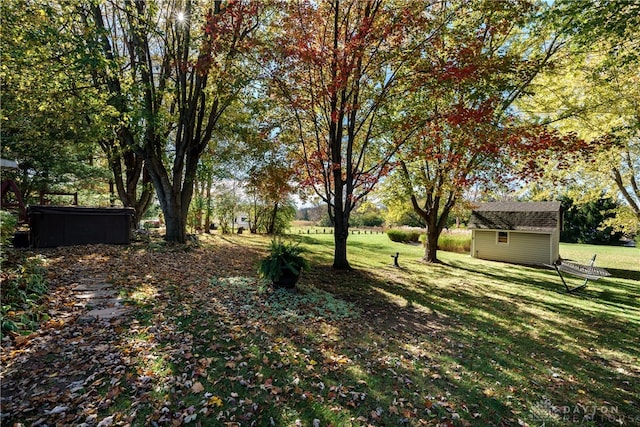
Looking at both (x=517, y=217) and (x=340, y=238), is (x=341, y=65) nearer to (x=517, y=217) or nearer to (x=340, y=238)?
(x=340, y=238)

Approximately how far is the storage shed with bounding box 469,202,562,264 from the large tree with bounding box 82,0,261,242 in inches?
693

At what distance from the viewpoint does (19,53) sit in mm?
6305

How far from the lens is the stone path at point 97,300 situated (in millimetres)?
4285

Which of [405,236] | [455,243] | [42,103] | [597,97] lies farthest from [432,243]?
[42,103]

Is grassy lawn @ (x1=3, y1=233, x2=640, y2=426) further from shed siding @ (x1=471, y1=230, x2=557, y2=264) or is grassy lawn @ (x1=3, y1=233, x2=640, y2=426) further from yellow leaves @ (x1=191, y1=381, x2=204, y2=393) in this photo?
shed siding @ (x1=471, y1=230, x2=557, y2=264)

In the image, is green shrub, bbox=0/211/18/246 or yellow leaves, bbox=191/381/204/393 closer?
yellow leaves, bbox=191/381/204/393

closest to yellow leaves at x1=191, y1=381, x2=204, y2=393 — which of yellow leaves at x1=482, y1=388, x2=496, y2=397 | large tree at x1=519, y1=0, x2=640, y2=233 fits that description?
yellow leaves at x1=482, y1=388, x2=496, y2=397

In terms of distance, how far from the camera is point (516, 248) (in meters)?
18.2

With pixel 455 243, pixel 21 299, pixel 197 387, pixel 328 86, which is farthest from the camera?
pixel 455 243

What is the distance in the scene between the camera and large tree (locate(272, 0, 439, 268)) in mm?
8279

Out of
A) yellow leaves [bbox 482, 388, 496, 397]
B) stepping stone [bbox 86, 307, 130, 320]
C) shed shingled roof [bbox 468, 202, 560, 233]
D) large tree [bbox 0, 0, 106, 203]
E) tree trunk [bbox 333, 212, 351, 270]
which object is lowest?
yellow leaves [bbox 482, 388, 496, 397]

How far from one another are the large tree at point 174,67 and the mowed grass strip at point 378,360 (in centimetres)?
566

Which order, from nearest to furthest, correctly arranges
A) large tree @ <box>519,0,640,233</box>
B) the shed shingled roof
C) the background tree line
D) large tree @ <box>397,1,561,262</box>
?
large tree @ <box>519,0,640,233</box>
the background tree line
large tree @ <box>397,1,561,262</box>
the shed shingled roof

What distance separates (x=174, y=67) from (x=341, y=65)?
6.43 m
